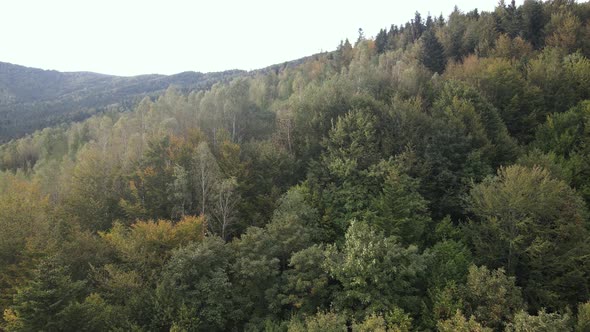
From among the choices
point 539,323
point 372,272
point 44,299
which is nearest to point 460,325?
point 539,323

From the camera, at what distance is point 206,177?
45.1 metres

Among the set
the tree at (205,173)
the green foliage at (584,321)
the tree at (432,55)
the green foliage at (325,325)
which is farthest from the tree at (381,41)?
the green foliage at (325,325)

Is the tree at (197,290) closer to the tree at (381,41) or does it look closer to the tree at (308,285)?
the tree at (308,285)

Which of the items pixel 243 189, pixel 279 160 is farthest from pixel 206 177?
pixel 279 160

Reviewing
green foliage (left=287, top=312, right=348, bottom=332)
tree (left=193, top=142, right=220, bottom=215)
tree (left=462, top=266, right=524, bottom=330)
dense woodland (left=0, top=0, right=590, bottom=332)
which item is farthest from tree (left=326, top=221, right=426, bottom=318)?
tree (left=193, top=142, right=220, bottom=215)

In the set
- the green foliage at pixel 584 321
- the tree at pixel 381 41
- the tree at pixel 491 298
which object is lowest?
the green foliage at pixel 584 321

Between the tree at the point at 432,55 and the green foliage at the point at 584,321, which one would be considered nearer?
the green foliage at the point at 584,321

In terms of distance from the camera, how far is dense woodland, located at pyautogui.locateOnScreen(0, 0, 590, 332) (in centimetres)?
2970

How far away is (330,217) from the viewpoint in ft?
137

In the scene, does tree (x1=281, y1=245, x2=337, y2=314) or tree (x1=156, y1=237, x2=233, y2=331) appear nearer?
tree (x1=156, y1=237, x2=233, y2=331)

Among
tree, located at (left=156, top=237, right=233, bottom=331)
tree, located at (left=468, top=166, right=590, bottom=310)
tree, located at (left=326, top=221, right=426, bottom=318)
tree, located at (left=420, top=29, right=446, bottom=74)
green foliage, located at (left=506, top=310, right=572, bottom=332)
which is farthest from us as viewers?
tree, located at (left=420, top=29, right=446, bottom=74)

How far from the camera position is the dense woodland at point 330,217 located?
29703 millimetres

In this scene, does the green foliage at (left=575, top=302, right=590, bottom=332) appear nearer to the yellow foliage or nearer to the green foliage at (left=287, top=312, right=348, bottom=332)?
the green foliage at (left=287, top=312, right=348, bottom=332)

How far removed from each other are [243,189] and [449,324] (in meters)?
30.0
